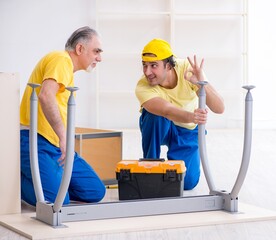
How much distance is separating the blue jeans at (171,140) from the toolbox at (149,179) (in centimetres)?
61

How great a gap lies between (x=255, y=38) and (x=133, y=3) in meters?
1.50

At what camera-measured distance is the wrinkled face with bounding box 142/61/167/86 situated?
12.5 ft

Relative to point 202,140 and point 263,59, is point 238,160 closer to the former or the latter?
point 202,140

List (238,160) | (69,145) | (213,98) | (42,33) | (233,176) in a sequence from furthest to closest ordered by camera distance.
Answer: (42,33)
(238,160)
(233,176)
(213,98)
(69,145)

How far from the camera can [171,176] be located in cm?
340

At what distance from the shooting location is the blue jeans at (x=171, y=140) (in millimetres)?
4082

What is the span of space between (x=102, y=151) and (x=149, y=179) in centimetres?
65

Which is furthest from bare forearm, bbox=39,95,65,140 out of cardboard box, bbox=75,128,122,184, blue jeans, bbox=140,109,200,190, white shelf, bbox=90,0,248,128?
white shelf, bbox=90,0,248,128

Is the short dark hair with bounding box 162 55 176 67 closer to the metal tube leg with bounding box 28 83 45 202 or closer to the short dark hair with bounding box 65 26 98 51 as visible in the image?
the short dark hair with bounding box 65 26 98 51

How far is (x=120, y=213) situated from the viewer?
3053 millimetres

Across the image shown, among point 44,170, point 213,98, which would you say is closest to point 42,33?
point 213,98

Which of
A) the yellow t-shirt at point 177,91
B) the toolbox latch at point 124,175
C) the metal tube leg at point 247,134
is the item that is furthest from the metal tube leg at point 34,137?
the yellow t-shirt at point 177,91

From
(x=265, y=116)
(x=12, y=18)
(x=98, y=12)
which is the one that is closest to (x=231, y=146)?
(x=265, y=116)

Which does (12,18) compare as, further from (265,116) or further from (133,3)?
(265,116)
